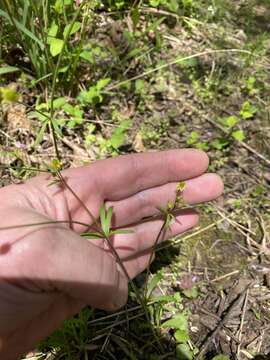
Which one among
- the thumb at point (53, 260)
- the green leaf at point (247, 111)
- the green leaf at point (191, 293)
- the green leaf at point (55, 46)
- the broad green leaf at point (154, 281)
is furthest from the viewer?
the green leaf at point (247, 111)

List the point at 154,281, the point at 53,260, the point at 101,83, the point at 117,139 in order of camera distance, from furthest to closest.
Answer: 1. the point at 101,83
2. the point at 117,139
3. the point at 154,281
4. the point at 53,260

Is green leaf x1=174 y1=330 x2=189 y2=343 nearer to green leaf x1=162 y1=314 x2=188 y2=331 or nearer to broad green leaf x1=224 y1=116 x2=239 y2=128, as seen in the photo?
green leaf x1=162 y1=314 x2=188 y2=331

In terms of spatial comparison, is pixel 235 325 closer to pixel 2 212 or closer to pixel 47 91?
pixel 2 212

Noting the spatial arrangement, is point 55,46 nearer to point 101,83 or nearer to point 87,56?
point 87,56

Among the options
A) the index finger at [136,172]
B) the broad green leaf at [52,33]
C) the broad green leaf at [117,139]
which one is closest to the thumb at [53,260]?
the index finger at [136,172]

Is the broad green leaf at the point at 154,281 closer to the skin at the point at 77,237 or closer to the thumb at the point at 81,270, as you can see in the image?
the skin at the point at 77,237

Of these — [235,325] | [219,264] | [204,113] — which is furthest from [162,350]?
[204,113]

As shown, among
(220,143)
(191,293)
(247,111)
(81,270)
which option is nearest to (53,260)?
(81,270)
